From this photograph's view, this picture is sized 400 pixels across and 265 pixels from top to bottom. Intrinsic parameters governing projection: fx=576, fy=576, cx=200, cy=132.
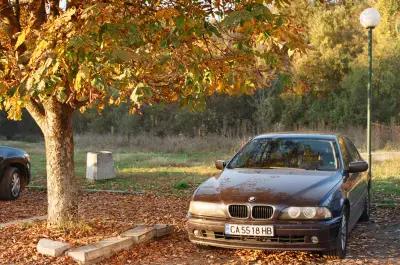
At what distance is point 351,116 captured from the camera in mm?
31891

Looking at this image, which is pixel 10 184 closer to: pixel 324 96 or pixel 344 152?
pixel 344 152

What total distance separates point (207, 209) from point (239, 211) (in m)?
0.40

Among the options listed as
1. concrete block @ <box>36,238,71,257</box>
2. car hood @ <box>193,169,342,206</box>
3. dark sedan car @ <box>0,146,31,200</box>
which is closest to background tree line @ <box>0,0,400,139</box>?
dark sedan car @ <box>0,146,31,200</box>

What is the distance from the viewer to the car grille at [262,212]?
6398mm

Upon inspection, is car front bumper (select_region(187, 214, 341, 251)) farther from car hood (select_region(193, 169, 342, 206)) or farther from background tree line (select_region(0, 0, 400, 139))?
background tree line (select_region(0, 0, 400, 139))

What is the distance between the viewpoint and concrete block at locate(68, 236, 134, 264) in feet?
20.9

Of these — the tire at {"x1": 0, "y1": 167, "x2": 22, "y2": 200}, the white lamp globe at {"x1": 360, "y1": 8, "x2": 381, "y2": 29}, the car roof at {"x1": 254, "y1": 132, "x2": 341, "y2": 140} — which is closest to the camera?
the car roof at {"x1": 254, "y1": 132, "x2": 341, "y2": 140}

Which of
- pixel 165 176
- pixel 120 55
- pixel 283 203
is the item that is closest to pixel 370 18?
pixel 283 203

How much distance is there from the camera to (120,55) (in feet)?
16.9

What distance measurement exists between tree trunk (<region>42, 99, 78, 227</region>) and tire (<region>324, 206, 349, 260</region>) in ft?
11.0

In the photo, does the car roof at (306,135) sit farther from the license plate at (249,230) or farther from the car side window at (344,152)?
the license plate at (249,230)

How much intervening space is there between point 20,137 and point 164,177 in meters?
30.1

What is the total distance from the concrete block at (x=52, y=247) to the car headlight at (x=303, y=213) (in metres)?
2.51

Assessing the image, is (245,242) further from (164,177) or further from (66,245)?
(164,177)
